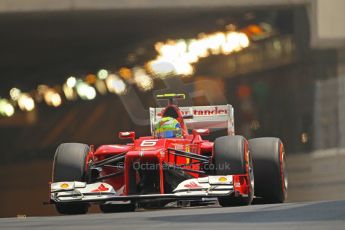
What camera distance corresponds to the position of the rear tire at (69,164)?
17844 millimetres

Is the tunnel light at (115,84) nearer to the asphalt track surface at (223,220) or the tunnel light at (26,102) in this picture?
the tunnel light at (26,102)

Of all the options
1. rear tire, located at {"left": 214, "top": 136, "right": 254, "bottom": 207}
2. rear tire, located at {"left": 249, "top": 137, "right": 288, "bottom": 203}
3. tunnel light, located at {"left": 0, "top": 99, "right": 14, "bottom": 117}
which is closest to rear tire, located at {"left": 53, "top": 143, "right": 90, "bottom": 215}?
rear tire, located at {"left": 214, "top": 136, "right": 254, "bottom": 207}

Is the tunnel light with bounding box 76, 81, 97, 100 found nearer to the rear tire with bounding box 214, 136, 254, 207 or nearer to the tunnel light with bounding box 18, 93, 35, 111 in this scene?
the tunnel light with bounding box 18, 93, 35, 111

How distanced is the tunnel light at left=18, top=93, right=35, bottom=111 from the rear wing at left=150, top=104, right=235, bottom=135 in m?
43.4

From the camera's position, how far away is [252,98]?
4638cm

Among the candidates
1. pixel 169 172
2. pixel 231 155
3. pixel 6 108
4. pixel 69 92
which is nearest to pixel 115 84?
pixel 69 92

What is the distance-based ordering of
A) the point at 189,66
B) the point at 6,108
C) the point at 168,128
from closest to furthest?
the point at 168,128 < the point at 189,66 < the point at 6,108

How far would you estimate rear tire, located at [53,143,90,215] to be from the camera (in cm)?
1784

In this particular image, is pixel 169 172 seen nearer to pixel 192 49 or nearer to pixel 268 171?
pixel 268 171

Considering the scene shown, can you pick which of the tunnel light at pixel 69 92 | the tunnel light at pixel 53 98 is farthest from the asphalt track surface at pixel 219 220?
the tunnel light at pixel 53 98

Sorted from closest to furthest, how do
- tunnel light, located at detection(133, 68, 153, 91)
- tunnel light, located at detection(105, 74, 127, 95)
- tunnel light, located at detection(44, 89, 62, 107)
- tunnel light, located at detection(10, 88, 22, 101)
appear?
tunnel light, located at detection(133, 68, 153, 91), tunnel light, located at detection(105, 74, 127, 95), tunnel light, located at detection(44, 89, 62, 107), tunnel light, located at detection(10, 88, 22, 101)

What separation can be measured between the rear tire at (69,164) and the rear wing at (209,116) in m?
2.51

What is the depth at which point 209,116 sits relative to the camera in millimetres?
20734

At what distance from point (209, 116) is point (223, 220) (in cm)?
736
